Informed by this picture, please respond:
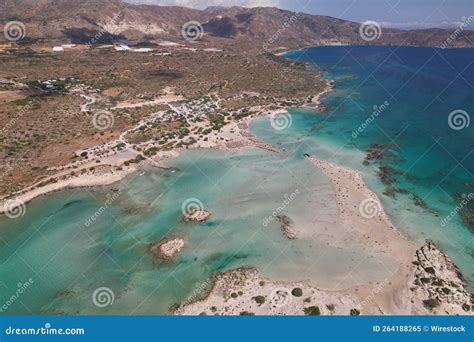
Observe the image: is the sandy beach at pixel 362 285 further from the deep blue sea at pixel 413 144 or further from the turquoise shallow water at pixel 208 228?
the deep blue sea at pixel 413 144

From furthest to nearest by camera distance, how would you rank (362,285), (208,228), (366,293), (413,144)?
(413,144) → (208,228) → (362,285) → (366,293)

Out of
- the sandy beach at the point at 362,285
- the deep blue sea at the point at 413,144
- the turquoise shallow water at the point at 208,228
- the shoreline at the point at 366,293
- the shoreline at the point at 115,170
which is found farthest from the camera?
the shoreline at the point at 115,170

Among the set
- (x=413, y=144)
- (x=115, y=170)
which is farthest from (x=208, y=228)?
(x=413, y=144)

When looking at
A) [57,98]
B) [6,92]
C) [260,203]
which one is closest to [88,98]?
[57,98]

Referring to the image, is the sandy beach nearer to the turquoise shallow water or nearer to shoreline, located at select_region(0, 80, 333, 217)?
shoreline, located at select_region(0, 80, 333, 217)

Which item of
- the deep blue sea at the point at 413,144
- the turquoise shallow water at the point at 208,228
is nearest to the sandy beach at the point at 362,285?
the turquoise shallow water at the point at 208,228

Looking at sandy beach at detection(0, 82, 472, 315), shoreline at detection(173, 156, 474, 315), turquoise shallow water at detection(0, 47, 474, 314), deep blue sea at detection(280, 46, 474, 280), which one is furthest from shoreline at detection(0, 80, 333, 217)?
shoreline at detection(173, 156, 474, 315)

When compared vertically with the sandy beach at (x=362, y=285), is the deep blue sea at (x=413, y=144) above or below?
above

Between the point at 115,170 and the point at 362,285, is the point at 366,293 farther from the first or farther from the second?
the point at 115,170

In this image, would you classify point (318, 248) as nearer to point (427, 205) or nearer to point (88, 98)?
point (427, 205)

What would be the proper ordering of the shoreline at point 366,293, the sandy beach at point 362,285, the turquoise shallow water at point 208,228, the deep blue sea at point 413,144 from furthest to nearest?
1. the deep blue sea at point 413,144
2. the turquoise shallow water at point 208,228
3. the sandy beach at point 362,285
4. the shoreline at point 366,293
